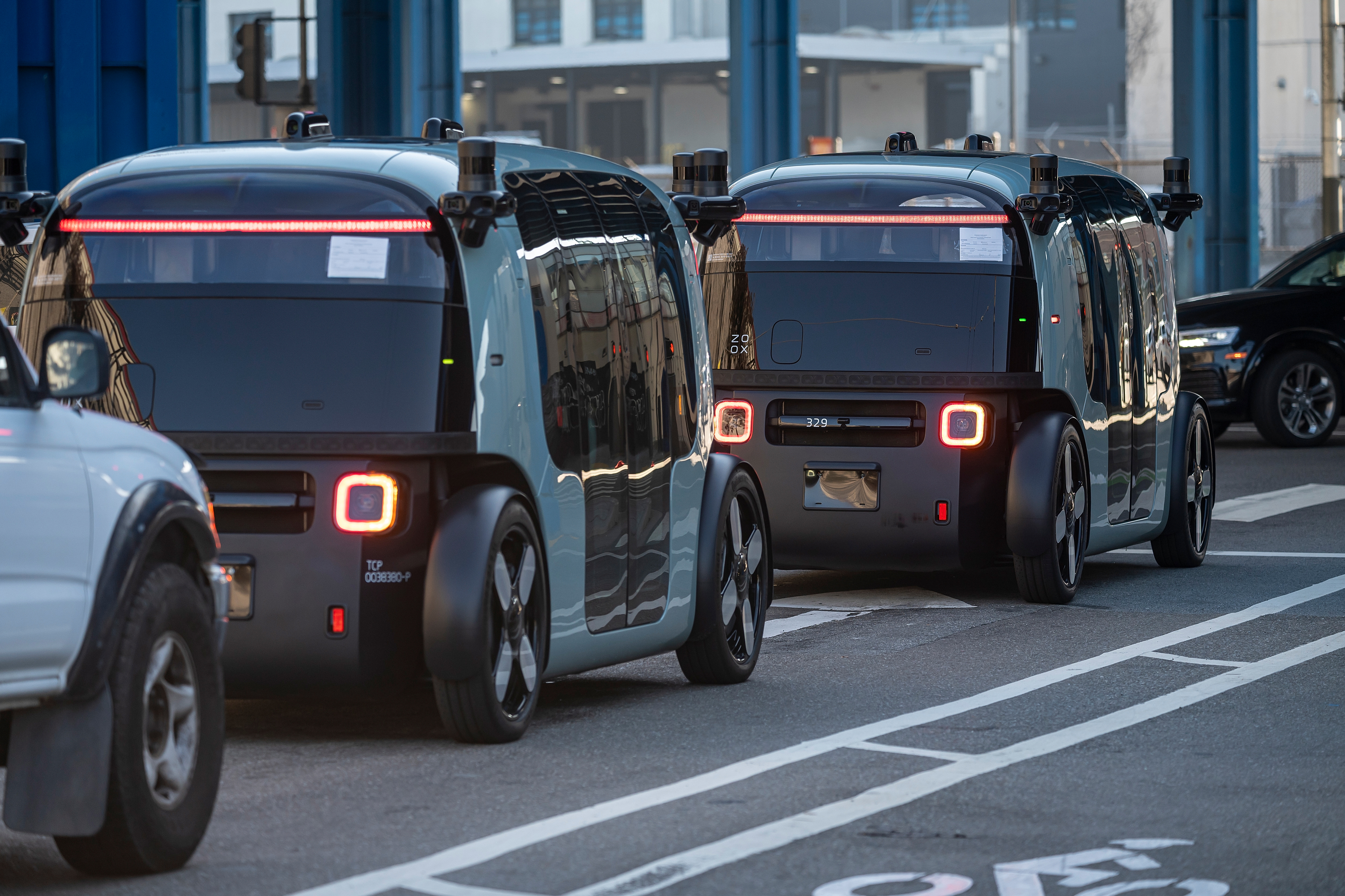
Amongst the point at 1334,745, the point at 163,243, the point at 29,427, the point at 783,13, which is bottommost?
the point at 1334,745

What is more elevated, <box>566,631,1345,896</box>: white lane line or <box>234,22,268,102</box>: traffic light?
<box>234,22,268,102</box>: traffic light

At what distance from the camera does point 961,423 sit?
37.0ft

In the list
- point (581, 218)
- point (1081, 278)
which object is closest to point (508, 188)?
point (581, 218)

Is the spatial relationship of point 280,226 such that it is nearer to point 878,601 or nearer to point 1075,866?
point 1075,866

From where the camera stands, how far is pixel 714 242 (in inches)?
460

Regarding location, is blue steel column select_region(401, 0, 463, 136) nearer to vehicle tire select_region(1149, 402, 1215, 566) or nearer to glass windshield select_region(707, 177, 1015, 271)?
vehicle tire select_region(1149, 402, 1215, 566)

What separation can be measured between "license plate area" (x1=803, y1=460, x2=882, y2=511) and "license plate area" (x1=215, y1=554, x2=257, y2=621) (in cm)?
464

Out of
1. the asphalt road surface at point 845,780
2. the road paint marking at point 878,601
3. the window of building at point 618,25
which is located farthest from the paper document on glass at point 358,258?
the window of building at point 618,25

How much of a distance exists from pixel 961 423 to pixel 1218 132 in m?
23.0

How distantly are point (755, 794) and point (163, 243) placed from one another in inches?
99.0

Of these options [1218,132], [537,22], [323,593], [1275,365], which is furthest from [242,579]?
[537,22]

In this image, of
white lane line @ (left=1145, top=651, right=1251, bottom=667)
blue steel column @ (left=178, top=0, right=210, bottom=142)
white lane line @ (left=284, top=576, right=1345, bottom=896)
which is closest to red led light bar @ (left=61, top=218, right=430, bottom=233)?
white lane line @ (left=284, top=576, right=1345, bottom=896)

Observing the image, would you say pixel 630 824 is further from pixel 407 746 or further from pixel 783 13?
pixel 783 13

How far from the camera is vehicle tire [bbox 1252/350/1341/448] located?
21938mm
